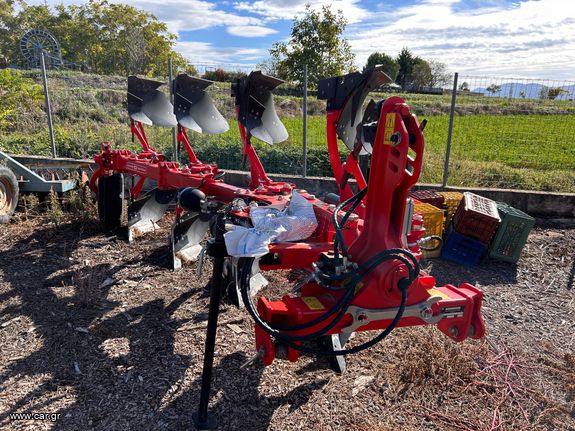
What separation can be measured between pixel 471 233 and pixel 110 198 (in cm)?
435

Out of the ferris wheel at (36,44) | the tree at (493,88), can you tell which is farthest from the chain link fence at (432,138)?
the ferris wheel at (36,44)

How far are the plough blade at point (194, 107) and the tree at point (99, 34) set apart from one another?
29.3 metres

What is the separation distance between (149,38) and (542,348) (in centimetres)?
3991

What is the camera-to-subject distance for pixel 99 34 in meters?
39.0

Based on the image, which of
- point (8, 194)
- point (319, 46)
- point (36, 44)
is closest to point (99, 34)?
point (36, 44)

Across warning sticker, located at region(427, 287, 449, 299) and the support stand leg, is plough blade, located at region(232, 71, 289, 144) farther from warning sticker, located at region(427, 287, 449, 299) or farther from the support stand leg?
warning sticker, located at region(427, 287, 449, 299)

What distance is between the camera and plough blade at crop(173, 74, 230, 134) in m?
5.27

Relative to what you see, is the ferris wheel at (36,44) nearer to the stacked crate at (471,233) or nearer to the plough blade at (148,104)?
the plough blade at (148,104)

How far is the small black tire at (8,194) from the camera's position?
577 cm

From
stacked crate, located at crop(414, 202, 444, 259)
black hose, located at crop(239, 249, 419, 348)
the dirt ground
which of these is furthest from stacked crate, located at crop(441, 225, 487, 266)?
black hose, located at crop(239, 249, 419, 348)

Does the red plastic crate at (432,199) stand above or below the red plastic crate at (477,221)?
above

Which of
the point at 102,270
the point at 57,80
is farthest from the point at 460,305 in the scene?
the point at 57,80

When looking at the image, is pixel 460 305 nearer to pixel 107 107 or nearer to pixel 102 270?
pixel 102 270

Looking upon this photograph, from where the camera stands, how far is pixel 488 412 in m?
2.81
